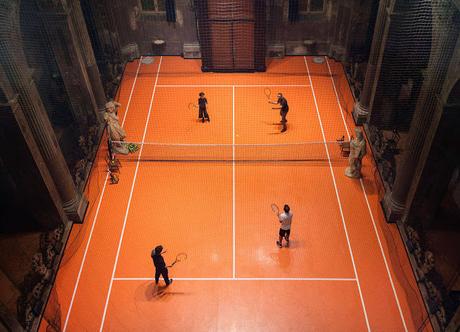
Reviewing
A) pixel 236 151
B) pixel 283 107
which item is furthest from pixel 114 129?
pixel 283 107

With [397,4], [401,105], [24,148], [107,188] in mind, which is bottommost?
[107,188]

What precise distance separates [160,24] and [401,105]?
1003 cm

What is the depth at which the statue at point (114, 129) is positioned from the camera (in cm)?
1423

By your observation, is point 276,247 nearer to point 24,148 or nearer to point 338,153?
point 338,153

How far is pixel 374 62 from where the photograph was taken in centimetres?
1425

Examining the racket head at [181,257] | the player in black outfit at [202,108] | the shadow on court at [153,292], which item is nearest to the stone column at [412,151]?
the racket head at [181,257]

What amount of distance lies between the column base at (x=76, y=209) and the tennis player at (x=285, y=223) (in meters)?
5.61

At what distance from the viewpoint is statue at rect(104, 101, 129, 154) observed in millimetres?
14234

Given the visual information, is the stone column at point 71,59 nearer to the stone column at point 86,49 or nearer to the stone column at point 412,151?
the stone column at point 86,49

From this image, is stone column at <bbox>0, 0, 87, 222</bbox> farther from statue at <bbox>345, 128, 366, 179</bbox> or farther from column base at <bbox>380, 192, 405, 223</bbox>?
column base at <bbox>380, 192, 405, 223</bbox>

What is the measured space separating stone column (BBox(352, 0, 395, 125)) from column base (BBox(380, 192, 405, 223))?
3.85 m

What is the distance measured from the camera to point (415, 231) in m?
11.8

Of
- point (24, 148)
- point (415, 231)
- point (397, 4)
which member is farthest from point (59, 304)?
point (397, 4)

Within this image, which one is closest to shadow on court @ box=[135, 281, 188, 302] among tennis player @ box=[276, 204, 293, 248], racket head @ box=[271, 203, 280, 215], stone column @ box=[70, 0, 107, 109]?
tennis player @ box=[276, 204, 293, 248]
